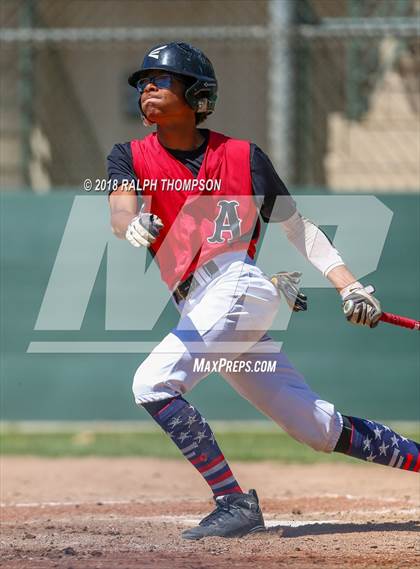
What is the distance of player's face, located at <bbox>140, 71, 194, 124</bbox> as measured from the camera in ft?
15.7

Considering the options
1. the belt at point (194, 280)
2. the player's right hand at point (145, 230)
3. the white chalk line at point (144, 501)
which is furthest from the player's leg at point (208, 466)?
the white chalk line at point (144, 501)

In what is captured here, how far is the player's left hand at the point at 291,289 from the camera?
4848mm

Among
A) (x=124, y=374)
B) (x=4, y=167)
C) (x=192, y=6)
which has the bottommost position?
(x=124, y=374)

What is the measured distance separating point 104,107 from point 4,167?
2790 millimetres

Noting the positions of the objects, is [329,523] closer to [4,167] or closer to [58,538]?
[58,538]

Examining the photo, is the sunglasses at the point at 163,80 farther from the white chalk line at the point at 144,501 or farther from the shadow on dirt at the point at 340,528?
the white chalk line at the point at 144,501

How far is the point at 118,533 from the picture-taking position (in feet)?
16.5

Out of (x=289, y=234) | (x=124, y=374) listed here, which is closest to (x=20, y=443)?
(x=124, y=374)

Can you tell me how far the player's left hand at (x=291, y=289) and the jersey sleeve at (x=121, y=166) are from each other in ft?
2.50

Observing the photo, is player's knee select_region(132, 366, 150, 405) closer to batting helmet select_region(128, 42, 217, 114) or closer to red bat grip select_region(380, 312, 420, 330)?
red bat grip select_region(380, 312, 420, 330)

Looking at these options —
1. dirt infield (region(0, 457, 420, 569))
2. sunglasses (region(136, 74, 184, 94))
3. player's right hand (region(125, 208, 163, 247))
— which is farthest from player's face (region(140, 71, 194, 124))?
dirt infield (region(0, 457, 420, 569))

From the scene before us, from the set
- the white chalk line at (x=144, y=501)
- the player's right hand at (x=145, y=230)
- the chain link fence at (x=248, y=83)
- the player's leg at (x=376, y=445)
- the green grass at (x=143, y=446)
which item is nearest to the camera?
the player's right hand at (x=145, y=230)

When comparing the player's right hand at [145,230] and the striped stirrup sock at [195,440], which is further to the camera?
the striped stirrup sock at [195,440]

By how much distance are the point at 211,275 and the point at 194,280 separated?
77 mm
